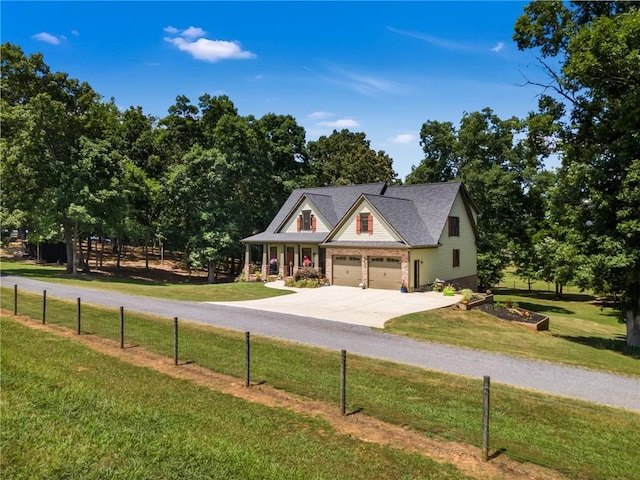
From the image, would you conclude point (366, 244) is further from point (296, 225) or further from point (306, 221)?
point (296, 225)

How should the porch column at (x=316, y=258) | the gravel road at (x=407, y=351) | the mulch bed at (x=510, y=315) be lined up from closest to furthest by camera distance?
the gravel road at (x=407, y=351), the mulch bed at (x=510, y=315), the porch column at (x=316, y=258)

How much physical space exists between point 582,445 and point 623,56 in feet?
55.9

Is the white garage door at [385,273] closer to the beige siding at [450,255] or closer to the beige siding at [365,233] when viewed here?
the beige siding at [450,255]

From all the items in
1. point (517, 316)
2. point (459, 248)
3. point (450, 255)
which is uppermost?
point (459, 248)

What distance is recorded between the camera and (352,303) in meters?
26.5

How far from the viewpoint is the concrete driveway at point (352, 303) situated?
72.9 ft

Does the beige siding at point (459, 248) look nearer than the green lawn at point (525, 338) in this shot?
No

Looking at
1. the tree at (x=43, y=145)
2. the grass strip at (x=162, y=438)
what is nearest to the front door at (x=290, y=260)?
the tree at (x=43, y=145)

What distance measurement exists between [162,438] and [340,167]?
68632 mm

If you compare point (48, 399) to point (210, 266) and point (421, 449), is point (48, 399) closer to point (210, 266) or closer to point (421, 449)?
point (421, 449)

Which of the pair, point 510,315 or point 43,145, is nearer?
point 510,315

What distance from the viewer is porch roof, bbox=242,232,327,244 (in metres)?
37.8

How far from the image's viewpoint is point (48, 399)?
9.05m

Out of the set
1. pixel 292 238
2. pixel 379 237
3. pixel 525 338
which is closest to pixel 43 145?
pixel 292 238
